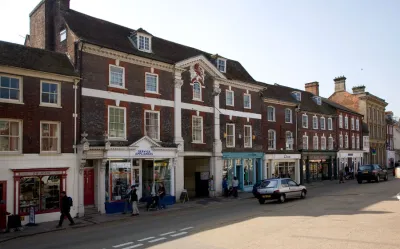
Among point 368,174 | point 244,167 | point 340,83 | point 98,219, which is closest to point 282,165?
point 244,167

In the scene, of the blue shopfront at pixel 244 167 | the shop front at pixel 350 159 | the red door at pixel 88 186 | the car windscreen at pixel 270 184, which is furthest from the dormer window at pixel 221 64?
the shop front at pixel 350 159

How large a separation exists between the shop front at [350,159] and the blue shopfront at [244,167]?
20.0 meters

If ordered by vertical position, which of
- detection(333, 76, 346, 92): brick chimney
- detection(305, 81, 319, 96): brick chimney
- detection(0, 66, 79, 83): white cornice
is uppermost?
detection(333, 76, 346, 92): brick chimney

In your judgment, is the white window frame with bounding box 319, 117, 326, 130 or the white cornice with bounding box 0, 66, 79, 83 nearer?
the white cornice with bounding box 0, 66, 79, 83

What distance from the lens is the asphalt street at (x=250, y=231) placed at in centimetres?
1191

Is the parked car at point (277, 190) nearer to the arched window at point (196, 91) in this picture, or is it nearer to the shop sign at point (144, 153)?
the shop sign at point (144, 153)

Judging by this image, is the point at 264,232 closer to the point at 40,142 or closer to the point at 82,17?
the point at 40,142

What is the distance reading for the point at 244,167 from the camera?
33312 mm

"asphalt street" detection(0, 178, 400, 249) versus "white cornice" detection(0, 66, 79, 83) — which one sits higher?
"white cornice" detection(0, 66, 79, 83)

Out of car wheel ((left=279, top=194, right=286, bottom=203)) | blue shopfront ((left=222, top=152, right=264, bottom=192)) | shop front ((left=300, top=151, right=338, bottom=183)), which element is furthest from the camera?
shop front ((left=300, top=151, right=338, bottom=183))

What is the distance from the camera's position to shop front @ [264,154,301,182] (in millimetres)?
36656

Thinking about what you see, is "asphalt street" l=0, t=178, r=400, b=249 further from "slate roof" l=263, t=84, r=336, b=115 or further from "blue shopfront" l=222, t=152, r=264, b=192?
"slate roof" l=263, t=84, r=336, b=115

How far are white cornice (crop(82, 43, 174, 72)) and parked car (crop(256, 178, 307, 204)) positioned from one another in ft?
35.0

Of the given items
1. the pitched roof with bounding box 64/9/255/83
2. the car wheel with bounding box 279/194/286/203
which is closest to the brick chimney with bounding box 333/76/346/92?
the pitched roof with bounding box 64/9/255/83
